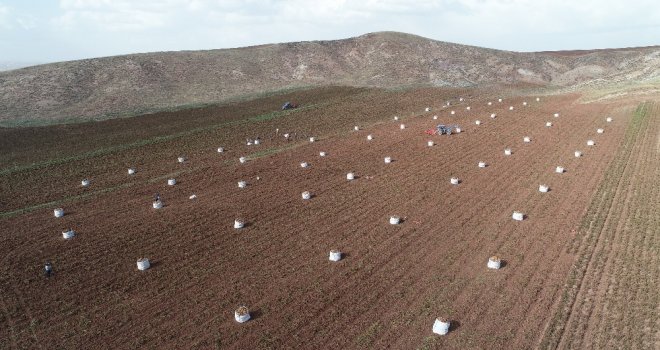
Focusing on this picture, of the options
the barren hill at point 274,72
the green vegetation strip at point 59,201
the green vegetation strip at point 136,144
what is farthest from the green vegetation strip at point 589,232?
the barren hill at point 274,72

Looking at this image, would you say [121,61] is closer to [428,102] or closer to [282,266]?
[428,102]

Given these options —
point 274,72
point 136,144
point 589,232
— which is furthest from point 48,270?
point 274,72

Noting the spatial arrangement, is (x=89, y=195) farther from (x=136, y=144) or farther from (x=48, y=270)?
(x=136, y=144)

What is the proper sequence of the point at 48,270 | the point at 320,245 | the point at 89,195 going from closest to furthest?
the point at 48,270
the point at 320,245
the point at 89,195

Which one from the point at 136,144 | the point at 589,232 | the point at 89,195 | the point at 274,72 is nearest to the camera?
the point at 589,232

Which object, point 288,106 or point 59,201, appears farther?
point 288,106

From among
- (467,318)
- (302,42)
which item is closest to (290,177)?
(467,318)
